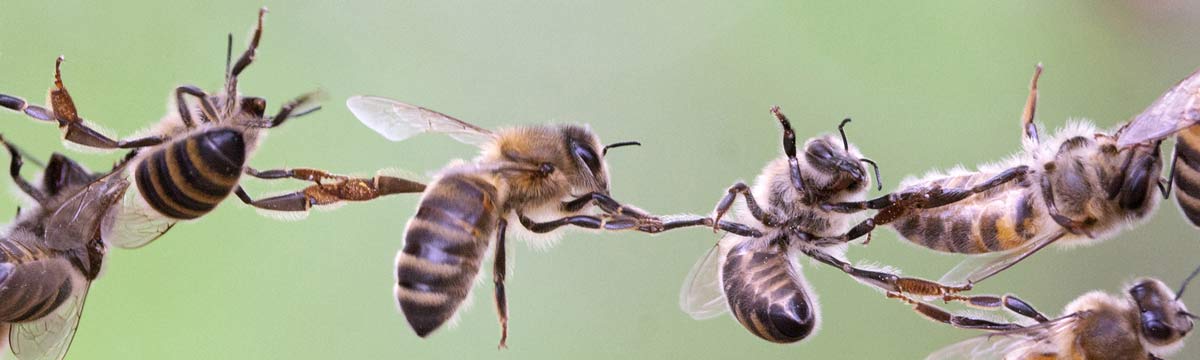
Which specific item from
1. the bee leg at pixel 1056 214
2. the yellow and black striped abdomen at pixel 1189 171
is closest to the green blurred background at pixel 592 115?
the bee leg at pixel 1056 214

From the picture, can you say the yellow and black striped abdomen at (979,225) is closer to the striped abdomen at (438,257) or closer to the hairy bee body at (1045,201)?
the hairy bee body at (1045,201)

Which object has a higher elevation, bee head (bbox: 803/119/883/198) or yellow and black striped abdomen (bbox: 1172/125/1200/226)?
yellow and black striped abdomen (bbox: 1172/125/1200/226)

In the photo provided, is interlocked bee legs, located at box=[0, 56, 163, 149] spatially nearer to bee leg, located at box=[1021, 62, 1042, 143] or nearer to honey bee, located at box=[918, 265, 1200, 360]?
honey bee, located at box=[918, 265, 1200, 360]

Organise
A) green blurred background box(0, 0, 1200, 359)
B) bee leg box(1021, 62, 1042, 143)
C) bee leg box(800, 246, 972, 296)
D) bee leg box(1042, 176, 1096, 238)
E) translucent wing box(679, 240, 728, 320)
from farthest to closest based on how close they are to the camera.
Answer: green blurred background box(0, 0, 1200, 359)
translucent wing box(679, 240, 728, 320)
bee leg box(1021, 62, 1042, 143)
bee leg box(1042, 176, 1096, 238)
bee leg box(800, 246, 972, 296)

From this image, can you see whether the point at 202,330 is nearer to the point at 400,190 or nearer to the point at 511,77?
the point at 511,77

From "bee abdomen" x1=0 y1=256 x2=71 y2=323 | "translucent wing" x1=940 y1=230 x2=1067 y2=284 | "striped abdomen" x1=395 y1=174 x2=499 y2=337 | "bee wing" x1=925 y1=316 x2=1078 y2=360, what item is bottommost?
"bee abdomen" x1=0 y1=256 x2=71 y2=323

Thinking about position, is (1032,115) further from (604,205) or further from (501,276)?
(501,276)

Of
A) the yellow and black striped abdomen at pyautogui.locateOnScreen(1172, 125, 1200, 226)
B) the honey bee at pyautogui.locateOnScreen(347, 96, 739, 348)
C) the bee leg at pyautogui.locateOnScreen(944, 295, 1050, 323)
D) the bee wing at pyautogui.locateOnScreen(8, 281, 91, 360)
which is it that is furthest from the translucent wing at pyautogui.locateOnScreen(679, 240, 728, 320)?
the bee wing at pyautogui.locateOnScreen(8, 281, 91, 360)
